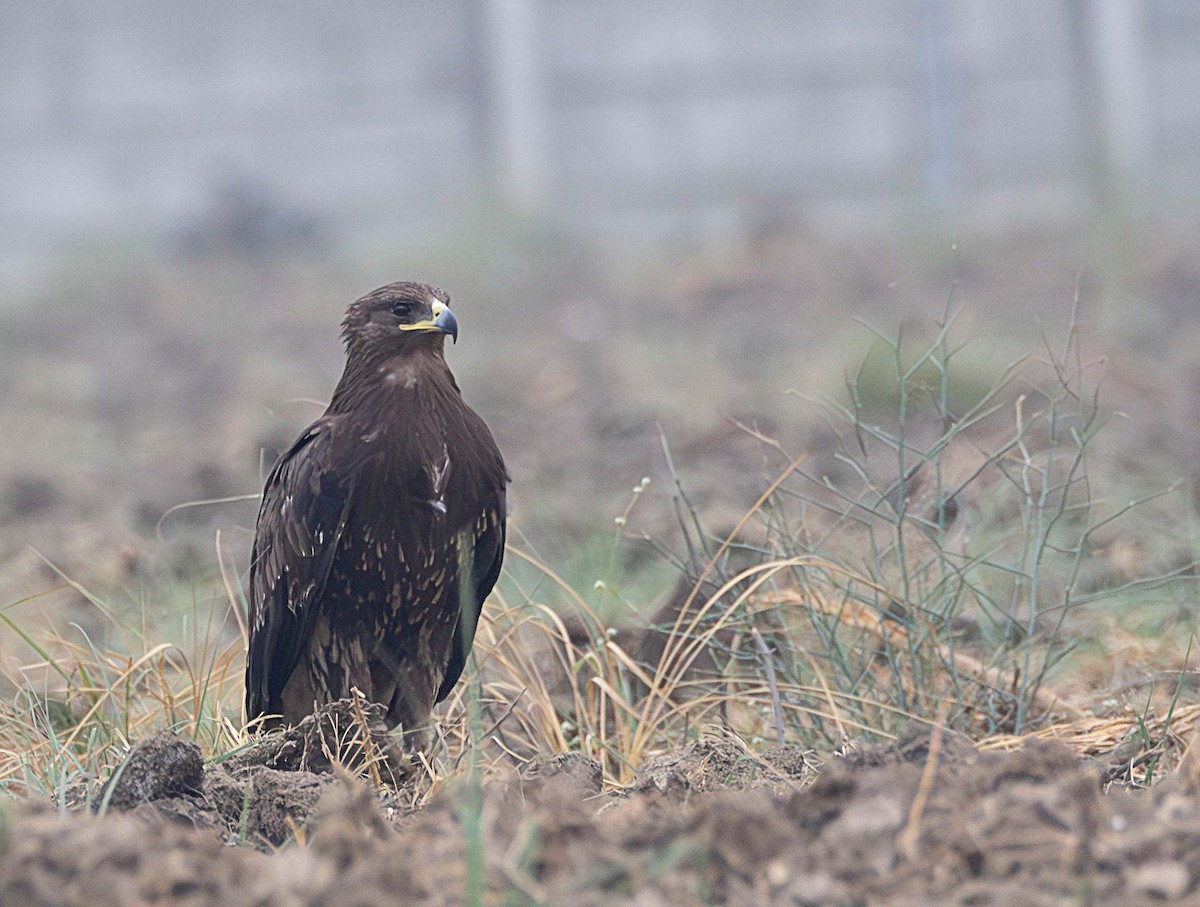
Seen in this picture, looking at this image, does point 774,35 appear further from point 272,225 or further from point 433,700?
point 433,700

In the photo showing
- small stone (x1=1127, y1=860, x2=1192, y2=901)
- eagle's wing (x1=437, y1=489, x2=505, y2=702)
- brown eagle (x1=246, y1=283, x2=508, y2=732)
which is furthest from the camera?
eagle's wing (x1=437, y1=489, x2=505, y2=702)

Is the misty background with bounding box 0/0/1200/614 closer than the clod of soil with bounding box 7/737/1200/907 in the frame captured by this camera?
No

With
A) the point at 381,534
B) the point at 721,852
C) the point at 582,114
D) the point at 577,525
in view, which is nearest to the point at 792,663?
the point at 381,534

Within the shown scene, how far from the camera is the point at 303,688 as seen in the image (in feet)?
14.1

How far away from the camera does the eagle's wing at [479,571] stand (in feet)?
13.4

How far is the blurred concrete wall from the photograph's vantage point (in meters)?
12.8

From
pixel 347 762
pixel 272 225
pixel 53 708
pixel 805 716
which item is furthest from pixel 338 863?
pixel 272 225

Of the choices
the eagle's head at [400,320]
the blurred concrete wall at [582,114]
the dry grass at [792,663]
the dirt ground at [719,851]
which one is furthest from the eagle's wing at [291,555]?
the blurred concrete wall at [582,114]

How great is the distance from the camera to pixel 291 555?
13.4ft

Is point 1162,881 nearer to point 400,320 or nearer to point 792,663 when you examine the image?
point 792,663

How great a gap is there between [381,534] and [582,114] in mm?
9449

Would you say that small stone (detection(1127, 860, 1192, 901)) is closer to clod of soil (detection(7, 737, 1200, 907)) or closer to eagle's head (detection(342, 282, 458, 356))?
clod of soil (detection(7, 737, 1200, 907))

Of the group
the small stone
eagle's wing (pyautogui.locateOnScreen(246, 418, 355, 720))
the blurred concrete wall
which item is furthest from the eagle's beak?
the blurred concrete wall

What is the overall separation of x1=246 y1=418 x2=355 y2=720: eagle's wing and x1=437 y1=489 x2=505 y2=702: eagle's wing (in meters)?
0.35
